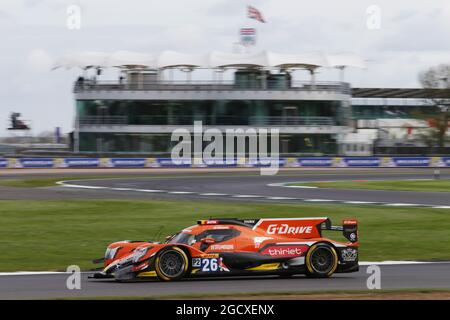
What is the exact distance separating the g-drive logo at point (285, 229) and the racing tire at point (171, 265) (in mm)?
1661

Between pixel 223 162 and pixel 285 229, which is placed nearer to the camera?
pixel 285 229

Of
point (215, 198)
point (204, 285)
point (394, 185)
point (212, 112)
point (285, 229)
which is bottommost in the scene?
point (394, 185)

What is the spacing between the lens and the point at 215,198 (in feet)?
109

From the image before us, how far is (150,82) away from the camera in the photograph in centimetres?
7831

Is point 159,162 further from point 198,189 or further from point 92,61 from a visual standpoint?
point 198,189

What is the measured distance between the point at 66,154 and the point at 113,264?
54046 mm

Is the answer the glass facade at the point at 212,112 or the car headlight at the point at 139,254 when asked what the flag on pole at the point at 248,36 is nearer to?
the glass facade at the point at 212,112

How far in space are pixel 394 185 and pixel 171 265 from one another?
30.0 m

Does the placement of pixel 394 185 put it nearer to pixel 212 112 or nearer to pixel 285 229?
pixel 285 229

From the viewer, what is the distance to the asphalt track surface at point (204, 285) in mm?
12273

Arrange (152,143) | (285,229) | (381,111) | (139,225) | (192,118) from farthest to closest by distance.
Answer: (381,111) → (192,118) → (152,143) → (139,225) → (285,229)

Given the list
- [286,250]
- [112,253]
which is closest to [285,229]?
[286,250]
